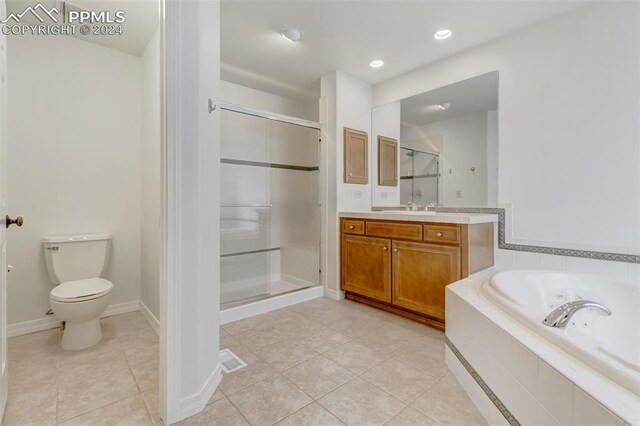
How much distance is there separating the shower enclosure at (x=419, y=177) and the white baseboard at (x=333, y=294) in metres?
1.19

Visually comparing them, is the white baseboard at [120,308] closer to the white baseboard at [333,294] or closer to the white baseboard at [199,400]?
the white baseboard at [199,400]

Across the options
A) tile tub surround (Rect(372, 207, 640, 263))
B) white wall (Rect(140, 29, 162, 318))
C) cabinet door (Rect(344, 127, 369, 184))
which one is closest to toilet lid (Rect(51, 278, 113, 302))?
white wall (Rect(140, 29, 162, 318))

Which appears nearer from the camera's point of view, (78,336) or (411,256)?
(78,336)

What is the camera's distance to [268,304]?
271 centimetres

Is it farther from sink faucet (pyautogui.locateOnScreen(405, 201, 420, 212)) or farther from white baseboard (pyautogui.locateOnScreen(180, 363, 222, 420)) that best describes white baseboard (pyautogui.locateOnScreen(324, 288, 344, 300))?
white baseboard (pyautogui.locateOnScreen(180, 363, 222, 420))

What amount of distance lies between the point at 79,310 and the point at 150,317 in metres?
0.58

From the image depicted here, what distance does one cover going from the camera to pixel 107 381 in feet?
5.23

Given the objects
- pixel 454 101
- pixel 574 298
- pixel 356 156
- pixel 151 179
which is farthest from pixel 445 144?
pixel 151 179

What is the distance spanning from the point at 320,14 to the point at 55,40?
2.09 m

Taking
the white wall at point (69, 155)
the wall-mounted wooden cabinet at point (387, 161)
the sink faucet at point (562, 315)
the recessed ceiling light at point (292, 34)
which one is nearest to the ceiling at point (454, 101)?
the wall-mounted wooden cabinet at point (387, 161)

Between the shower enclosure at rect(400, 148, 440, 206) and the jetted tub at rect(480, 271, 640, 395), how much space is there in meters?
1.27

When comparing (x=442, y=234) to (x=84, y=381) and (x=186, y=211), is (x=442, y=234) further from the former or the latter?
(x=84, y=381)

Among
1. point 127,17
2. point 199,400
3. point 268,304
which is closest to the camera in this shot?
point 199,400

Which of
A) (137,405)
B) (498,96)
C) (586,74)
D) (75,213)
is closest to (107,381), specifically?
(137,405)
